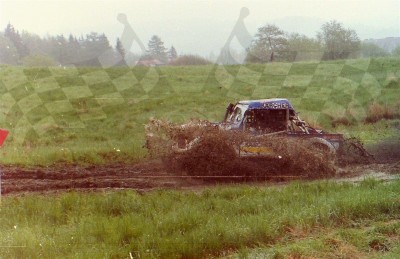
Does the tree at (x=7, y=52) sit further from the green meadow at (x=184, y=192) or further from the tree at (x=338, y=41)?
the tree at (x=338, y=41)

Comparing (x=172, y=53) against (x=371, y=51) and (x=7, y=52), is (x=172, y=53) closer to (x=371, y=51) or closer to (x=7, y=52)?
(x=7, y=52)

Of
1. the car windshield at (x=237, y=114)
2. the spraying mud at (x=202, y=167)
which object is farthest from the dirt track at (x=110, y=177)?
the car windshield at (x=237, y=114)

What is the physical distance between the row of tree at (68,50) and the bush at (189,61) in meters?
0.25

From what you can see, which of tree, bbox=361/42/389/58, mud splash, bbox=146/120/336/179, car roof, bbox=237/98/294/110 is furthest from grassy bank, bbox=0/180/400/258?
tree, bbox=361/42/389/58

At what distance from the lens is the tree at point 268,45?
639 centimetres

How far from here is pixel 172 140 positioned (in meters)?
7.52

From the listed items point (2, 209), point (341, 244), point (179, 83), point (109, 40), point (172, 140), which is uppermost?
point (109, 40)

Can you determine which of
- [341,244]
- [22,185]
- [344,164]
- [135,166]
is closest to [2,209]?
[22,185]

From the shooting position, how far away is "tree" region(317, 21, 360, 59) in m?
6.71

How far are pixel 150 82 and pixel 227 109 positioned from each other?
4.25 ft

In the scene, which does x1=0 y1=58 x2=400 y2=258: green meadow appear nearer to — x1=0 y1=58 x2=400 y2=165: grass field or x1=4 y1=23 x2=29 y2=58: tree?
x1=0 y1=58 x2=400 y2=165: grass field

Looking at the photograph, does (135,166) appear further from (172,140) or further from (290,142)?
(290,142)

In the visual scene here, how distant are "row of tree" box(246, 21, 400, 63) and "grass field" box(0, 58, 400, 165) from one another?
0.11m

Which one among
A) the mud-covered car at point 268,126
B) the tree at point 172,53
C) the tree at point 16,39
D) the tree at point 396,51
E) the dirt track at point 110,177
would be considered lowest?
the dirt track at point 110,177
